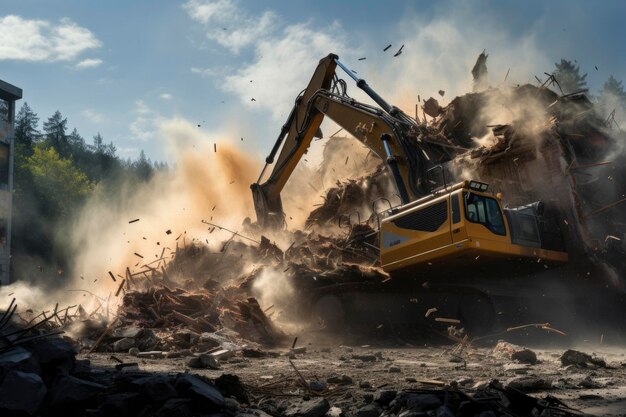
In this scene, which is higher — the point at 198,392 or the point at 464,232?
the point at 464,232

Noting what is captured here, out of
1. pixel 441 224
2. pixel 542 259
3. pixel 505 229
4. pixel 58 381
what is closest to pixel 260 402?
pixel 58 381

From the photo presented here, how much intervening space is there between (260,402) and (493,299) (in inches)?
284

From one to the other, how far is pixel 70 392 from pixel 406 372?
406 cm

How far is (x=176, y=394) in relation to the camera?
445 cm

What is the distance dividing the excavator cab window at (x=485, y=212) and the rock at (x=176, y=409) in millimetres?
7137

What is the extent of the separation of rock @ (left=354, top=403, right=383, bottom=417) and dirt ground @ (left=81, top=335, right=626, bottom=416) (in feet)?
0.43

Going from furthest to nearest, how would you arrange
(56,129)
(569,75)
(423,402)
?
1. (56,129)
2. (569,75)
3. (423,402)

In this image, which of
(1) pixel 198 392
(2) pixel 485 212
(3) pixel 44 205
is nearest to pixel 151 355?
(1) pixel 198 392

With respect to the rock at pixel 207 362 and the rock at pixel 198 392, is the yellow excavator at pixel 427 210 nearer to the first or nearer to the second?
the rock at pixel 207 362

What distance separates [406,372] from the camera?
711 cm

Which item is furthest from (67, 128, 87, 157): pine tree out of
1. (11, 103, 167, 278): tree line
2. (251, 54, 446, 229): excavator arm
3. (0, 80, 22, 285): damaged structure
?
(251, 54, 446, 229): excavator arm

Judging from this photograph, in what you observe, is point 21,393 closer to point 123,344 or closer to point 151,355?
point 151,355

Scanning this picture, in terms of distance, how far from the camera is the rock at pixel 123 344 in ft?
31.6

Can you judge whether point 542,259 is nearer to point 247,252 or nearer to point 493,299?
point 493,299
